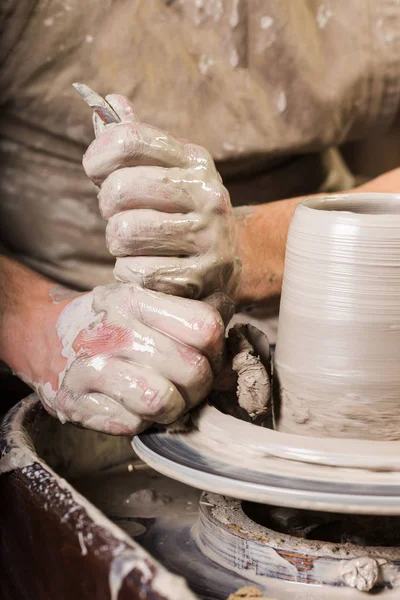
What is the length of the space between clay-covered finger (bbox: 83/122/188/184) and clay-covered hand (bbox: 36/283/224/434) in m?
0.13

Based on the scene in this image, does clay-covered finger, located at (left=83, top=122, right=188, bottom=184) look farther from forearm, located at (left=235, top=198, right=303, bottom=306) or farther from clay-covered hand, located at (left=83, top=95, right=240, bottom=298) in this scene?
forearm, located at (left=235, top=198, right=303, bottom=306)

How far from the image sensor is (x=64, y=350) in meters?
0.98

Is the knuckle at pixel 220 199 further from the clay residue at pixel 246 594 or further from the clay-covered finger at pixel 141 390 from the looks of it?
the clay residue at pixel 246 594

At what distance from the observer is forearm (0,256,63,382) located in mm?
1091

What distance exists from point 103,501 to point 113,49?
29.1 inches

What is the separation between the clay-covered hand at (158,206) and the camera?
0.84m

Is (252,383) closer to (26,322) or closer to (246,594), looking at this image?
(246,594)

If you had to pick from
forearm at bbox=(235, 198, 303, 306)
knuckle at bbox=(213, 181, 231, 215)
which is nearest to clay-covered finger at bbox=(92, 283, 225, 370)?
knuckle at bbox=(213, 181, 231, 215)

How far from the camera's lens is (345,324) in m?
0.77

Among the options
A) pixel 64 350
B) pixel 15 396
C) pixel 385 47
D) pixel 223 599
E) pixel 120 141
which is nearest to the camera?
pixel 223 599

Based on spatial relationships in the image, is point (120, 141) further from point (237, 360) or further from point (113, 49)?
point (113, 49)

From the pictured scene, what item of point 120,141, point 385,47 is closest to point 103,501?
point 120,141

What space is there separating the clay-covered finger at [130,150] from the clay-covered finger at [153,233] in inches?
2.1

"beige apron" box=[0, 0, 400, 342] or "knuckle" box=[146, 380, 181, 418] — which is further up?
"beige apron" box=[0, 0, 400, 342]
